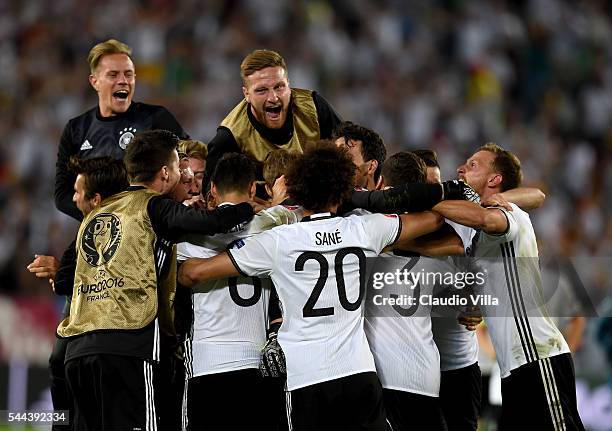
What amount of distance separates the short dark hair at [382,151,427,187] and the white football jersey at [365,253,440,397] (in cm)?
44

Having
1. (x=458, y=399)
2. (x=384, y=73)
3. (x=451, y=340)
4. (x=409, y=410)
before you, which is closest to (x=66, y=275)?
(x=409, y=410)

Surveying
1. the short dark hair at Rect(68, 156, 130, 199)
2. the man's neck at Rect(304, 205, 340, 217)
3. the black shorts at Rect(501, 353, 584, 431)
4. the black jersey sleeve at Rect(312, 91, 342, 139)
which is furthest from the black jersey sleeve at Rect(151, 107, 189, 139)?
the black shorts at Rect(501, 353, 584, 431)

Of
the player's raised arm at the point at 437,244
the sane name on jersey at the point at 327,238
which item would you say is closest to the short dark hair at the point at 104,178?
the sane name on jersey at the point at 327,238

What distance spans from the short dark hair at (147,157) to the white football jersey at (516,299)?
172 cm

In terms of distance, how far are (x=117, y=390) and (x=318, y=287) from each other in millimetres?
1153

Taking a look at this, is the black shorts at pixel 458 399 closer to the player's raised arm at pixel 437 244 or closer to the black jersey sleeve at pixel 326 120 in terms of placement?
the player's raised arm at pixel 437 244

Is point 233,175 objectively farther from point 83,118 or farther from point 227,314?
point 83,118

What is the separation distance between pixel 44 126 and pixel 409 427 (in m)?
9.54

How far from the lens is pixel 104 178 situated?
5.72 metres

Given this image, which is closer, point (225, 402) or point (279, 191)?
point (225, 402)

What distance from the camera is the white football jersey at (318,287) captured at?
16.3 feet

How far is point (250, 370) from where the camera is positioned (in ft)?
17.9

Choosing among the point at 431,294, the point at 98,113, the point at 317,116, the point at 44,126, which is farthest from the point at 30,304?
the point at 431,294

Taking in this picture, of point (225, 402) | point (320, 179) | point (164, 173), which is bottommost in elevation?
point (225, 402)
